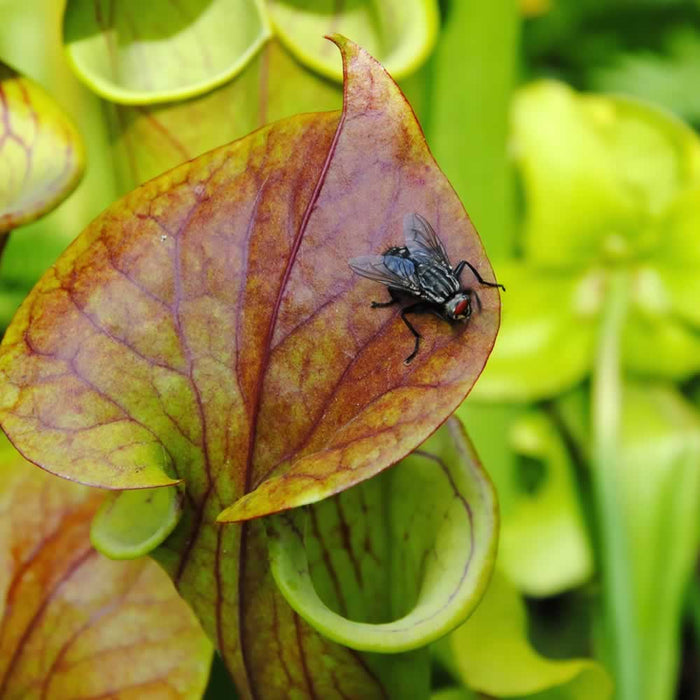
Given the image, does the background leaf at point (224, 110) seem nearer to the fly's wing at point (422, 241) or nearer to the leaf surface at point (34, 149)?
the leaf surface at point (34, 149)

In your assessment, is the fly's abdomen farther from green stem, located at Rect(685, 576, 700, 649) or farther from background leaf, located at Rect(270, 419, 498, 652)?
green stem, located at Rect(685, 576, 700, 649)

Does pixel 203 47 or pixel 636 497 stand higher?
pixel 203 47

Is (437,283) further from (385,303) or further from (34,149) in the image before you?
(34,149)

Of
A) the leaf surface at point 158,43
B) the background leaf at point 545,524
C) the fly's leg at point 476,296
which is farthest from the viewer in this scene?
the background leaf at point 545,524

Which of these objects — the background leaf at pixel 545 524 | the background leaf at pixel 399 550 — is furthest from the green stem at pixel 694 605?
the background leaf at pixel 399 550

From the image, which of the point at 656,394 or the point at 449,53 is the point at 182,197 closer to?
the point at 449,53

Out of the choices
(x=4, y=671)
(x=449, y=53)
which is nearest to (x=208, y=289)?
(x=4, y=671)
